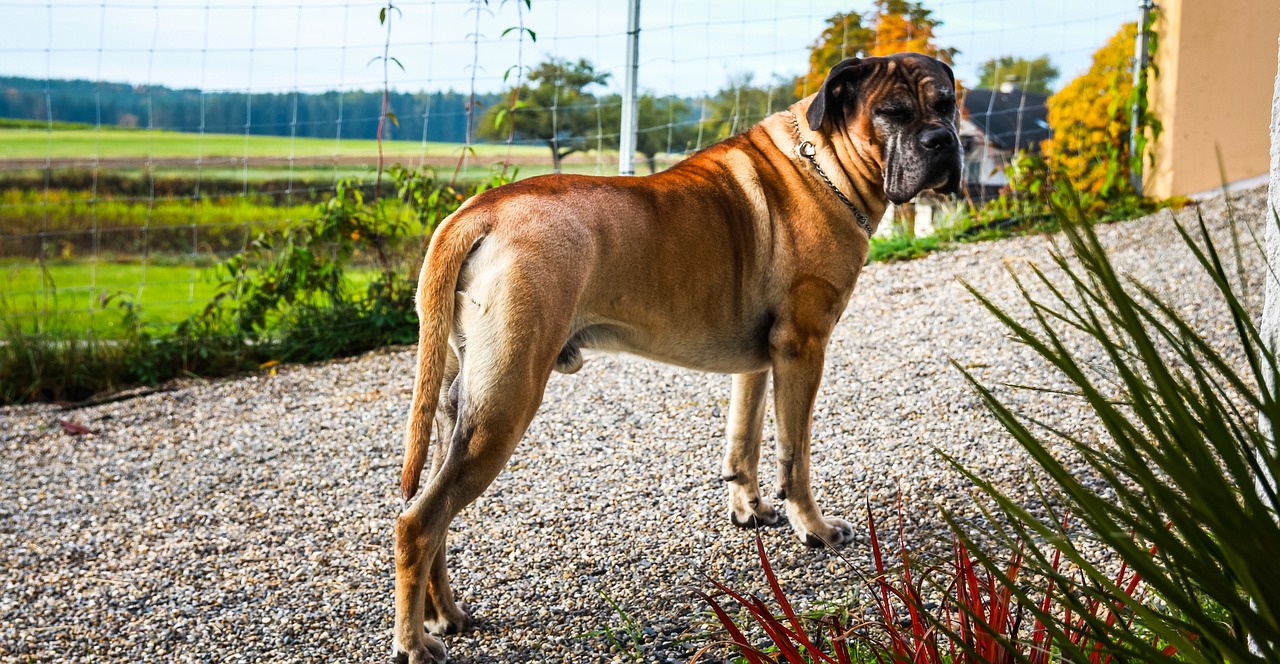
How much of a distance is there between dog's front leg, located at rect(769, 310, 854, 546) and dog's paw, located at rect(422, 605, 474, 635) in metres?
1.15

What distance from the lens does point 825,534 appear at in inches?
142

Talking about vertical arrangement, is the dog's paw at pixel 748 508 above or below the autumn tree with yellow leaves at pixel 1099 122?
below

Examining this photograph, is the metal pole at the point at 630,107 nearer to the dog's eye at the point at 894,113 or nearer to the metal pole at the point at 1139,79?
the dog's eye at the point at 894,113

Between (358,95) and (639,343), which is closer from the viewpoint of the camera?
(639,343)

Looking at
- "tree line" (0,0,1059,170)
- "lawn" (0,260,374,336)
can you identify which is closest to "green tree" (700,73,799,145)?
"tree line" (0,0,1059,170)

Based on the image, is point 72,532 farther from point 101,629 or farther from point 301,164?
point 301,164

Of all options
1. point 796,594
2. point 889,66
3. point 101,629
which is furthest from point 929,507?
point 101,629

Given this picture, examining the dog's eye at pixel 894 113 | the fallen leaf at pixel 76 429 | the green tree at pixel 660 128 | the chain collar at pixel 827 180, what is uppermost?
the green tree at pixel 660 128

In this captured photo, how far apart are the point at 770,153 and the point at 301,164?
6.79 metres

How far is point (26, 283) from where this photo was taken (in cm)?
692

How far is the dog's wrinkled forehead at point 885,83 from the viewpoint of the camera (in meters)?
3.44

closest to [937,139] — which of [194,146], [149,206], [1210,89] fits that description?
[149,206]

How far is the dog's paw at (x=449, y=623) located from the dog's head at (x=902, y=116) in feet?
6.25

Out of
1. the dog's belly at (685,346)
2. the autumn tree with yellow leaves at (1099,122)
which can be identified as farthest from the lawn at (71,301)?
the autumn tree with yellow leaves at (1099,122)
